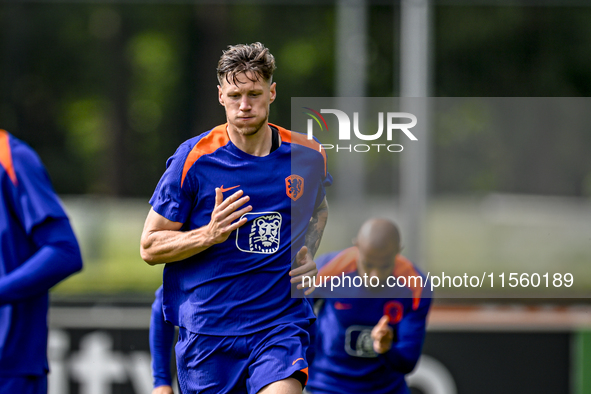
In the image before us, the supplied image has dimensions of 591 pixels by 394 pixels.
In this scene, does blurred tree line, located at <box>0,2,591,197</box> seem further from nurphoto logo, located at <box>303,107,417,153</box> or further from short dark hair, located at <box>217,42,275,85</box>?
short dark hair, located at <box>217,42,275,85</box>

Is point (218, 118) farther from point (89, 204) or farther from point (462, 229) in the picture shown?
point (462, 229)

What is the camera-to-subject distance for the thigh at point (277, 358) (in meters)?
2.61

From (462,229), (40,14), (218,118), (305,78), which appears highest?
(40,14)

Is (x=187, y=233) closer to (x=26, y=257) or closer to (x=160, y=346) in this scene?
(x=160, y=346)

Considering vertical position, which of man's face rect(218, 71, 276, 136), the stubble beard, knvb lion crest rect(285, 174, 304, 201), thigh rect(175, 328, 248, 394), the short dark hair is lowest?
thigh rect(175, 328, 248, 394)

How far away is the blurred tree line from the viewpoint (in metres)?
6.63

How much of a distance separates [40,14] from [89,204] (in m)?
1.94

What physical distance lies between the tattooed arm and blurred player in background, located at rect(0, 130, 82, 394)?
0.98 meters

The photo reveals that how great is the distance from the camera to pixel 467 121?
259 inches

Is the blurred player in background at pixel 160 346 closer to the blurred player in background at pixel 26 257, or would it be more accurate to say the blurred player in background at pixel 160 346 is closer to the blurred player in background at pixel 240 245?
the blurred player in background at pixel 240 245

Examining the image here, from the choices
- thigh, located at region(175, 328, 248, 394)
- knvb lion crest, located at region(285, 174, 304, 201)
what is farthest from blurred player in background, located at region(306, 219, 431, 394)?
thigh, located at region(175, 328, 248, 394)

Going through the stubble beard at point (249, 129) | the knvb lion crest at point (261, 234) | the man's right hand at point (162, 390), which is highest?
the stubble beard at point (249, 129)

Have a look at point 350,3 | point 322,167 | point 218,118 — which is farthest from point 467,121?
point 322,167

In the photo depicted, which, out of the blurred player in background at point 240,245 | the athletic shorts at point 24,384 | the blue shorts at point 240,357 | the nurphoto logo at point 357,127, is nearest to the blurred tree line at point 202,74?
the nurphoto logo at point 357,127
